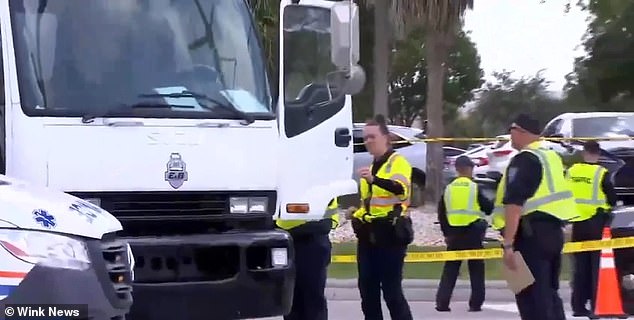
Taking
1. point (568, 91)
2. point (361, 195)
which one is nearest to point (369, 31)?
point (568, 91)

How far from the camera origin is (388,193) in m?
8.71

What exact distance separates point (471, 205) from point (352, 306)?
67.2 inches

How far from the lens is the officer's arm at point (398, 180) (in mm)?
8578

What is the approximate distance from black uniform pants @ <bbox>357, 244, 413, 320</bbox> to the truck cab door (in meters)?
0.89

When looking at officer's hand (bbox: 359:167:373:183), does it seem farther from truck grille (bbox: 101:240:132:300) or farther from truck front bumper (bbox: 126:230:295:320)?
truck grille (bbox: 101:240:132:300)

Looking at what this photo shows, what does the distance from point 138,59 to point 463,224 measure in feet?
16.6

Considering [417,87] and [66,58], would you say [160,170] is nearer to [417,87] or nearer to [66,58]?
[66,58]

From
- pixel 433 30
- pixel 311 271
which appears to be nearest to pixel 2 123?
pixel 311 271

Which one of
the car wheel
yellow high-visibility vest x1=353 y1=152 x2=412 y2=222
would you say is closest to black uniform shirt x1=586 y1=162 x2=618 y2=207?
yellow high-visibility vest x1=353 y1=152 x2=412 y2=222

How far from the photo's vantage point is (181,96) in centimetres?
733

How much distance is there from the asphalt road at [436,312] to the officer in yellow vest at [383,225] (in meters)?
2.40

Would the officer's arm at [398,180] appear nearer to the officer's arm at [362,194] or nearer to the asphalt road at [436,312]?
the officer's arm at [362,194]

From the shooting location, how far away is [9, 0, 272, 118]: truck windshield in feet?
23.1

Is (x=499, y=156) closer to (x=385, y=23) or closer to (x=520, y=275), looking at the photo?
(x=385, y=23)
